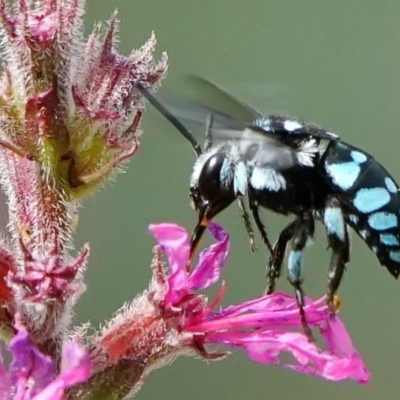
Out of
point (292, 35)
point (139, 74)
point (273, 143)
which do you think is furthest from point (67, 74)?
point (292, 35)

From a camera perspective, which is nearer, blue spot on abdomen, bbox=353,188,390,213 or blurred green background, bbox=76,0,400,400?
blue spot on abdomen, bbox=353,188,390,213

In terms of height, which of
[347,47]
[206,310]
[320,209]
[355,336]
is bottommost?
[355,336]

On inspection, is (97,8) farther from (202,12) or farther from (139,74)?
(139,74)

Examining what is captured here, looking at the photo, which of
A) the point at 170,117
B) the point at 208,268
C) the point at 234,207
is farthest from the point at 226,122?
the point at 234,207

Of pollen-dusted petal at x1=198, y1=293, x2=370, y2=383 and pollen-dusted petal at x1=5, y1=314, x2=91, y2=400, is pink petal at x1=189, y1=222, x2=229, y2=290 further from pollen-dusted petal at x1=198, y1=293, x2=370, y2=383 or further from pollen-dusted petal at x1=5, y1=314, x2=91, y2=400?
pollen-dusted petal at x1=5, y1=314, x2=91, y2=400

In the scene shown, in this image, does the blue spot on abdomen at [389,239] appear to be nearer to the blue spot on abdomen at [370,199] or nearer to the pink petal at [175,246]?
the blue spot on abdomen at [370,199]

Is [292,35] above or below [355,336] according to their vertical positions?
above

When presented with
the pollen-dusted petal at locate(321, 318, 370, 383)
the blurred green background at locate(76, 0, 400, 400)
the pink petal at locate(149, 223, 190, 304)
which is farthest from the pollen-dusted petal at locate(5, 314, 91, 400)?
the blurred green background at locate(76, 0, 400, 400)
